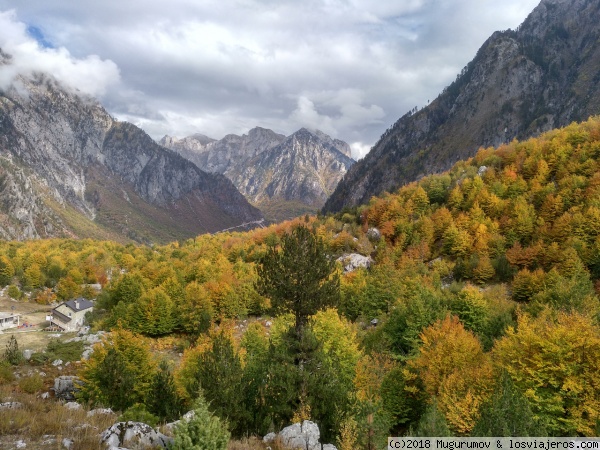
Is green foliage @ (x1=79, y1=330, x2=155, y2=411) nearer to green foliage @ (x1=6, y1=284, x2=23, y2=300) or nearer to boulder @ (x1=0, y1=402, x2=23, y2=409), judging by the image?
boulder @ (x1=0, y1=402, x2=23, y2=409)

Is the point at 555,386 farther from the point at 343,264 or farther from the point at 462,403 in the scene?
the point at 343,264

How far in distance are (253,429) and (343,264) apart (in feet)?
193

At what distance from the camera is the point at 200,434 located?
10023mm

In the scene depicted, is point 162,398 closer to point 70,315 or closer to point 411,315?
point 411,315

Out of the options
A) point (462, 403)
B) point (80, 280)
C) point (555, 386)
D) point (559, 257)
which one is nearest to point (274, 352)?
point (462, 403)

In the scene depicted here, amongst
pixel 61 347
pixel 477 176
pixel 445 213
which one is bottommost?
pixel 61 347

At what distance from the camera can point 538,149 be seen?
81.1 metres

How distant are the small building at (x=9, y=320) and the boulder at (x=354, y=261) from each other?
205 ft

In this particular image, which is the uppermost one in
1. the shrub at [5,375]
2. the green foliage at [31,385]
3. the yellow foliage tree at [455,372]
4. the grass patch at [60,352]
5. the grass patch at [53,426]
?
the grass patch at [53,426]

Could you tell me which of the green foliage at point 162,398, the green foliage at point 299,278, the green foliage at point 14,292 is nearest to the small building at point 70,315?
the green foliage at point 14,292

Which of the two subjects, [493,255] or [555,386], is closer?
[555,386]

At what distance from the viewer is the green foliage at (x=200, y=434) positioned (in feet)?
32.3

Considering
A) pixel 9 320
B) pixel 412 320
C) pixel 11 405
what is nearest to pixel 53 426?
pixel 11 405

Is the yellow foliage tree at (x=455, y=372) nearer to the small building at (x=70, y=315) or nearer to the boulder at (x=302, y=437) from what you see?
the boulder at (x=302, y=437)
